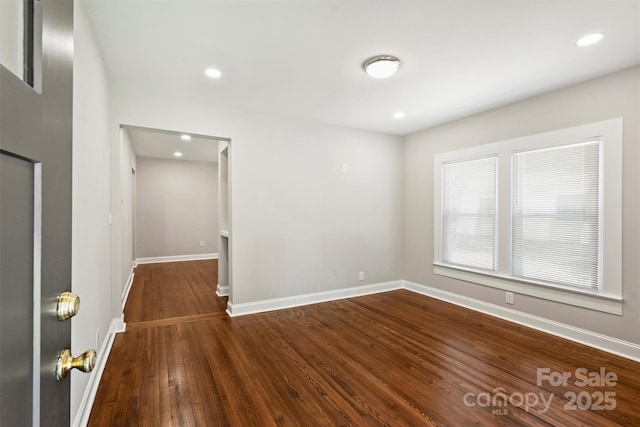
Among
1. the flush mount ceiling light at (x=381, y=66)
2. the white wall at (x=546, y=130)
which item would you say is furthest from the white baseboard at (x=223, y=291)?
the flush mount ceiling light at (x=381, y=66)

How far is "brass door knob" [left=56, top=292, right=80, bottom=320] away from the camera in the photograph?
0.64 meters

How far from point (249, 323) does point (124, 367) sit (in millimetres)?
1226

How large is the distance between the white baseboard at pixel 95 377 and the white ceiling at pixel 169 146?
111 inches

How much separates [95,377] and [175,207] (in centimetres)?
588

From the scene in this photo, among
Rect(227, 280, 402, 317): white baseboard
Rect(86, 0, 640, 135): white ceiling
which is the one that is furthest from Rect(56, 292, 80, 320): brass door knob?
Rect(227, 280, 402, 317): white baseboard

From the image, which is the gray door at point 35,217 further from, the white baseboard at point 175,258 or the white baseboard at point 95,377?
the white baseboard at point 175,258

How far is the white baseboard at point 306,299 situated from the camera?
3584 mm

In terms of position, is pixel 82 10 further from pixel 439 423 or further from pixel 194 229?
pixel 194 229

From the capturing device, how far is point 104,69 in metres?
2.59

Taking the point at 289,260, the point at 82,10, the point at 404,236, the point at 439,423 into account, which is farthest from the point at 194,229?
the point at 439,423

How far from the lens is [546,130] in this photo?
308cm

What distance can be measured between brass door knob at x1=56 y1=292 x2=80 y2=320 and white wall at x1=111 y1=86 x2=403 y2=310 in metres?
2.88

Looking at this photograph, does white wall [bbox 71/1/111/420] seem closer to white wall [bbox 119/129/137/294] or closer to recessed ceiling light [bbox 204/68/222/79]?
white wall [bbox 119/129/137/294]

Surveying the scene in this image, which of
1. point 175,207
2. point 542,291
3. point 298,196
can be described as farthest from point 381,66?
point 175,207
